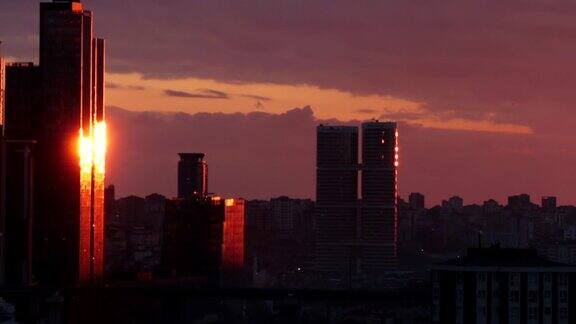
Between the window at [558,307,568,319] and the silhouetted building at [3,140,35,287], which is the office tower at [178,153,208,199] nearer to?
the silhouetted building at [3,140,35,287]

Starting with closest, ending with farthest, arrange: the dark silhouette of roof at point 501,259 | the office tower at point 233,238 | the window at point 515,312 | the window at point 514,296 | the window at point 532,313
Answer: the window at point 515,312
the window at point 532,313
the window at point 514,296
the dark silhouette of roof at point 501,259
the office tower at point 233,238

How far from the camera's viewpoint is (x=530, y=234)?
19875 centimetres

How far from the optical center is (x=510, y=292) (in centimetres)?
6888

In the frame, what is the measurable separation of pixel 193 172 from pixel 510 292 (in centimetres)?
12864

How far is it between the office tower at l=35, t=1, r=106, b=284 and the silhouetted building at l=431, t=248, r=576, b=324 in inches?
2719

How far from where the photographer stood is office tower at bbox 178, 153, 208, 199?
195m

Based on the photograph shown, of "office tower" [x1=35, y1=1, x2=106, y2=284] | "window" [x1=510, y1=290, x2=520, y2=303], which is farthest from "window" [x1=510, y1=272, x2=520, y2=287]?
"office tower" [x1=35, y1=1, x2=106, y2=284]

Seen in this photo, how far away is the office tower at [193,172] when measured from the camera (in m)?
195

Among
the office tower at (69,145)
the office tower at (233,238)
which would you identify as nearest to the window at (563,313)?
the office tower at (69,145)

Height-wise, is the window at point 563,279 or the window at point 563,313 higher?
the window at point 563,279

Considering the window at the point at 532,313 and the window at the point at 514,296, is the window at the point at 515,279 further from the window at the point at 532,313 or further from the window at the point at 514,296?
the window at the point at 532,313

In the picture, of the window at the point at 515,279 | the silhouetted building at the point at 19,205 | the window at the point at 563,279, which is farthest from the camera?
the silhouetted building at the point at 19,205

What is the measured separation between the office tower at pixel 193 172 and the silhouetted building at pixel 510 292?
124308mm

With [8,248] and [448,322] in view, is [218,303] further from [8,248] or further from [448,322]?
[448,322]
